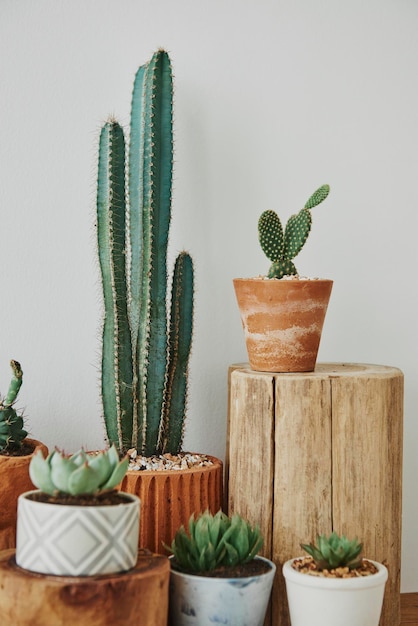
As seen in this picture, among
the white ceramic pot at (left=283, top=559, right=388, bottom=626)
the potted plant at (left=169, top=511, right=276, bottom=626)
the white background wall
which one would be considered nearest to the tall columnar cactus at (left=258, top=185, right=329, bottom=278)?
the white background wall

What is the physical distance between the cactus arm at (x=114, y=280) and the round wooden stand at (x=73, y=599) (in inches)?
20.9

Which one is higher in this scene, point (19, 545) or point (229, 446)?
point (229, 446)

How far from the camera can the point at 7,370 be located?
80.4 inches

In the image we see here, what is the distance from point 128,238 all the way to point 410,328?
0.90 metres

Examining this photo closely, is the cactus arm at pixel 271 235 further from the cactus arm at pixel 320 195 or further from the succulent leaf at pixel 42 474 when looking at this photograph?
the succulent leaf at pixel 42 474

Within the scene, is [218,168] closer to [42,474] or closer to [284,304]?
[284,304]

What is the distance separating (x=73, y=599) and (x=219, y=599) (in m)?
0.36

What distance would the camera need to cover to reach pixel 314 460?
1.77 metres

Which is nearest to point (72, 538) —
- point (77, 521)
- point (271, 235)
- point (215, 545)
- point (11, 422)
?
point (77, 521)

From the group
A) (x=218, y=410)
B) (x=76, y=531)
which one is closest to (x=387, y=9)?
(x=218, y=410)

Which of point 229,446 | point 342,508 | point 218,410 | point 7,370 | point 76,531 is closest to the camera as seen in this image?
point 76,531

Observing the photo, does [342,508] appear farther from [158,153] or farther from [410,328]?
[158,153]

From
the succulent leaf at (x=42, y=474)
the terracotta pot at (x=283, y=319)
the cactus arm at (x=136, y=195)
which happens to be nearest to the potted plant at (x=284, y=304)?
the terracotta pot at (x=283, y=319)

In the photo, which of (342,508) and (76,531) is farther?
(342,508)
